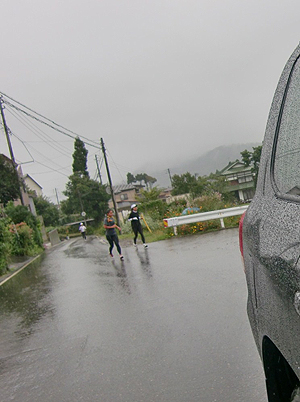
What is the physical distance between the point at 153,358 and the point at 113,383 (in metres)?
0.60

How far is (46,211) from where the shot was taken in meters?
90.3

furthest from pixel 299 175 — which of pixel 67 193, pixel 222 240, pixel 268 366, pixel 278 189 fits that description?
pixel 67 193

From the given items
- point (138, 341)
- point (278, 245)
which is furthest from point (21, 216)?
point (278, 245)

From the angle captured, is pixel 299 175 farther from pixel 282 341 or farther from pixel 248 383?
pixel 248 383

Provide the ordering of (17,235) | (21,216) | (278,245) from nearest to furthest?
(278,245)
(17,235)
(21,216)

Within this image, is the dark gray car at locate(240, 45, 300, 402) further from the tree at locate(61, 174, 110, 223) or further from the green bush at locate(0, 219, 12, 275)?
the tree at locate(61, 174, 110, 223)

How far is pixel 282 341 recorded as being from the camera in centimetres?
180

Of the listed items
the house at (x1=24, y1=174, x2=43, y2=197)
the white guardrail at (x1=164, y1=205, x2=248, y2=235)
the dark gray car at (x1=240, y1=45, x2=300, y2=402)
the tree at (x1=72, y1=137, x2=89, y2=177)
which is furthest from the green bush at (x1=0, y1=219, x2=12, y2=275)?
the house at (x1=24, y1=174, x2=43, y2=197)

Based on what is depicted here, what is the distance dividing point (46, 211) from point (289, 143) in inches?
3574

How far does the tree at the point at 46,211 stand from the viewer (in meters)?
88.2

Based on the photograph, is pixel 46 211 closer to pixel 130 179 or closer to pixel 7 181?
pixel 7 181

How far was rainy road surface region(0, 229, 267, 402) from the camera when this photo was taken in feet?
13.0

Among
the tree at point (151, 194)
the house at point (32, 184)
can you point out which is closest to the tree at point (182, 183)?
the tree at point (151, 194)

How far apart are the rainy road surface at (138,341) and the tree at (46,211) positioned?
80154 mm
